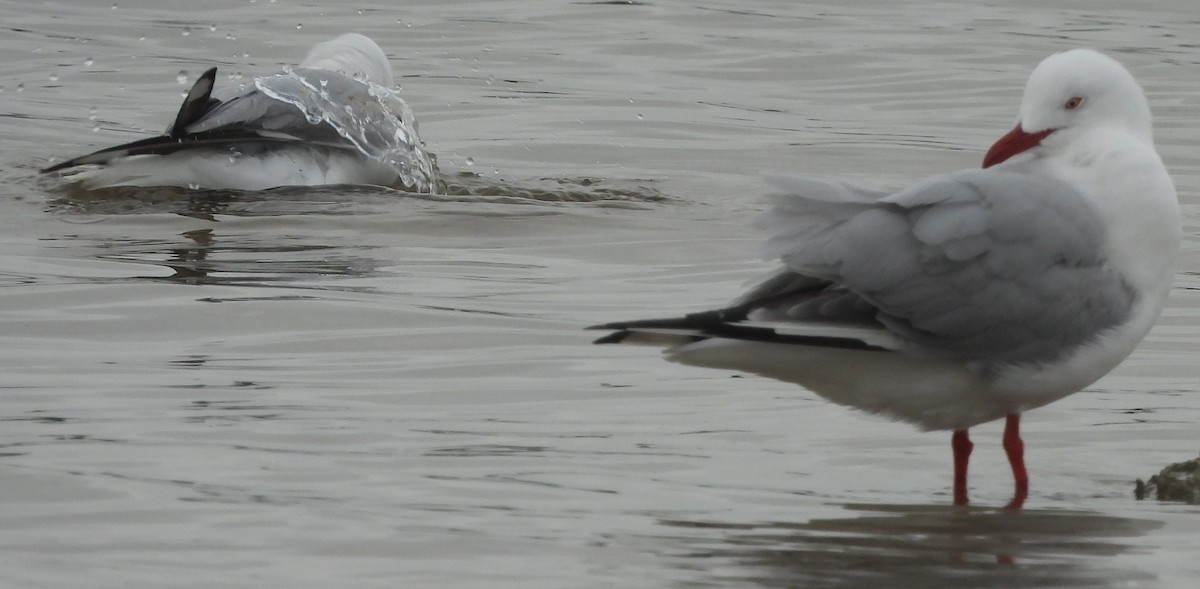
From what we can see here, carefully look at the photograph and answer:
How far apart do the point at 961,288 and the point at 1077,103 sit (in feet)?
2.29

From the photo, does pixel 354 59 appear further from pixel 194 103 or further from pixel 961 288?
pixel 961 288

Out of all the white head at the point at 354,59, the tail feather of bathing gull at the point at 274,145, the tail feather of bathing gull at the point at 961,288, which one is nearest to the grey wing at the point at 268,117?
the tail feather of bathing gull at the point at 274,145

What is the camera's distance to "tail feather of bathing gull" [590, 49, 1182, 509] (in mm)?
4578

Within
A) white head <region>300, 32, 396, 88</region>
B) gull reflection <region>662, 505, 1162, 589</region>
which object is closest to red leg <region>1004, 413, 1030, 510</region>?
gull reflection <region>662, 505, 1162, 589</region>

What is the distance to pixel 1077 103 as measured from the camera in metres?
5.03

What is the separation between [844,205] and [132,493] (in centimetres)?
173

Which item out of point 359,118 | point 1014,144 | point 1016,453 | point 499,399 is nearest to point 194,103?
point 359,118

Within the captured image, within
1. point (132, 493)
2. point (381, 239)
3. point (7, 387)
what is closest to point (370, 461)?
point (132, 493)

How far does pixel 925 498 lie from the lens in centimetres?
475

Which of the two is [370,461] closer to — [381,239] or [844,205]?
[844,205]

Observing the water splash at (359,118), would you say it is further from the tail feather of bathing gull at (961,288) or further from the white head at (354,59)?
the tail feather of bathing gull at (961,288)

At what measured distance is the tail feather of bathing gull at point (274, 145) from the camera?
873cm

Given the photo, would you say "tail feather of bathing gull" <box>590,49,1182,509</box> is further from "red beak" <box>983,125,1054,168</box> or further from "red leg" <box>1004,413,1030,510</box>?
"red beak" <box>983,125,1054,168</box>

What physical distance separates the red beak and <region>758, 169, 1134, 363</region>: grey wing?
0.36 meters
